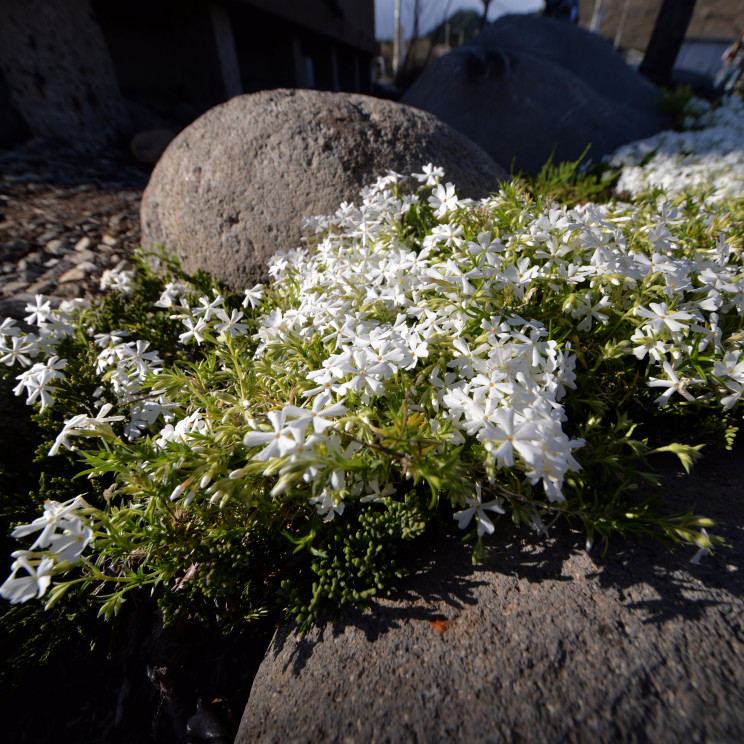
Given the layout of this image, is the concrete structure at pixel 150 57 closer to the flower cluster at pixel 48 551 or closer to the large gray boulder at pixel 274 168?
the large gray boulder at pixel 274 168

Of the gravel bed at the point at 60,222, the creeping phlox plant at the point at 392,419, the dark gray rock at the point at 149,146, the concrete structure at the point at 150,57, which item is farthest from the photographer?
the dark gray rock at the point at 149,146

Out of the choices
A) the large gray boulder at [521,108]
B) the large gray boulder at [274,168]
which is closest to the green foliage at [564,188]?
the large gray boulder at [274,168]

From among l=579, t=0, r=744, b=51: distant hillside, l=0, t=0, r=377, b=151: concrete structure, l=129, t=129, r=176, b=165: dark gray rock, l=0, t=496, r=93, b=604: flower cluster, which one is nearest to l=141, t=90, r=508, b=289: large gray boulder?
l=0, t=496, r=93, b=604: flower cluster

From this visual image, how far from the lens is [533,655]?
1435mm

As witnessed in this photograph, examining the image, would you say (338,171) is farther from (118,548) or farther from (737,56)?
(737,56)

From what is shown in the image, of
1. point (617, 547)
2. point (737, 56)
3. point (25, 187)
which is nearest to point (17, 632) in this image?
point (617, 547)

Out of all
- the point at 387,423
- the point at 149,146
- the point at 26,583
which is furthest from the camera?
the point at 149,146

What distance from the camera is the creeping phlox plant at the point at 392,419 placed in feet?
4.73

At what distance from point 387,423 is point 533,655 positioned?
0.92m

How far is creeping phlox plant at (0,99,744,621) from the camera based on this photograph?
144cm

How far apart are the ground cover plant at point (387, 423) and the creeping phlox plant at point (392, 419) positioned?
0.04 ft

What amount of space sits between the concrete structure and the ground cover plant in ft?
20.2

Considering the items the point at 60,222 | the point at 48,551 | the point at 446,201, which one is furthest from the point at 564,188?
the point at 60,222

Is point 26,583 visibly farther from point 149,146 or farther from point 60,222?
point 149,146
